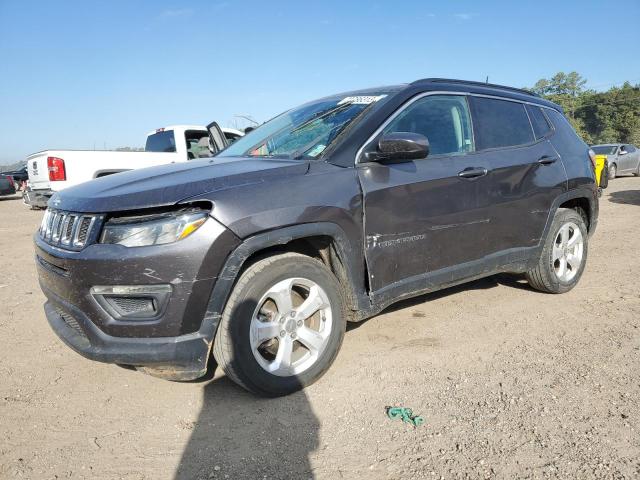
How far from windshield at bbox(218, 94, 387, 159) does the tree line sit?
49981mm

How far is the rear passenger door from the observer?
3.59 m

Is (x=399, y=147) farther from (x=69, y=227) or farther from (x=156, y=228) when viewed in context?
(x=69, y=227)

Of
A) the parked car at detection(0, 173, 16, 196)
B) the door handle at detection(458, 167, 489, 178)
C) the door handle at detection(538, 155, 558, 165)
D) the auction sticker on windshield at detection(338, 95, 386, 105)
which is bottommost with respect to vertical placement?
the parked car at detection(0, 173, 16, 196)

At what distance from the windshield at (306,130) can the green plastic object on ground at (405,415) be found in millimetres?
1559

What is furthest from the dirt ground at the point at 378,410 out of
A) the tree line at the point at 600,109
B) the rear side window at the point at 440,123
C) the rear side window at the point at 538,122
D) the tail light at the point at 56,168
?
the tree line at the point at 600,109

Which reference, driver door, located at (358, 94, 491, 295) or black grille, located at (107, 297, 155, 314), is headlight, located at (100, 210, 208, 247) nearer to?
black grille, located at (107, 297, 155, 314)

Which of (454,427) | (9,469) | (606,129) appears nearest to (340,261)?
(454,427)

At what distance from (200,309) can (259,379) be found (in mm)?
523

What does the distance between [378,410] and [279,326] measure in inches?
27.7

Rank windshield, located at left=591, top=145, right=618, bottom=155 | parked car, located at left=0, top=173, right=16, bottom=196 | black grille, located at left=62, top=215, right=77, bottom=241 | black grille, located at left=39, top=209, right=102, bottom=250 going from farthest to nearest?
parked car, located at left=0, top=173, right=16, bottom=196
windshield, located at left=591, top=145, right=618, bottom=155
black grille, located at left=62, top=215, right=77, bottom=241
black grille, located at left=39, top=209, right=102, bottom=250

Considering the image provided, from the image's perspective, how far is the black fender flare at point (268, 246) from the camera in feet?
7.75

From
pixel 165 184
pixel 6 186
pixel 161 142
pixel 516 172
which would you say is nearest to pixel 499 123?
pixel 516 172

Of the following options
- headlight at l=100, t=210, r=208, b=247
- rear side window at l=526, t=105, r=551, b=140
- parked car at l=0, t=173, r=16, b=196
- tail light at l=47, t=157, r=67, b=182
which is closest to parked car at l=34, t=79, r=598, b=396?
headlight at l=100, t=210, r=208, b=247

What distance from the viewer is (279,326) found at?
259 centimetres
